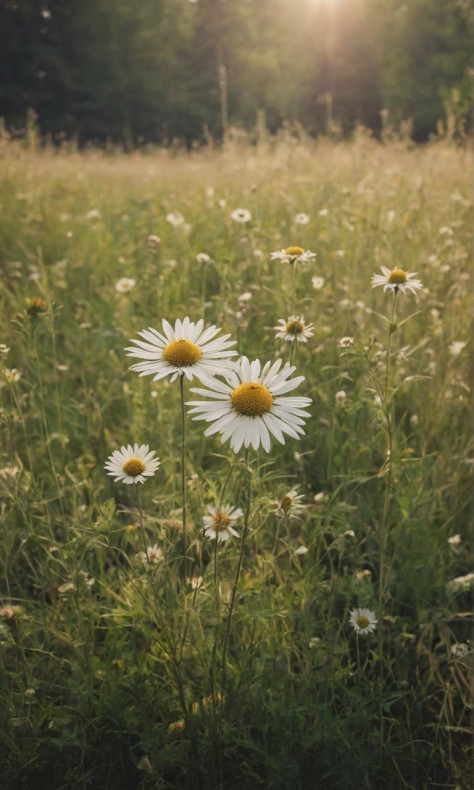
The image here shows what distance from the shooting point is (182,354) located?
103 cm

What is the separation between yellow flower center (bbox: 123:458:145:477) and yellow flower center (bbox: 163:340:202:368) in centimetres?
22

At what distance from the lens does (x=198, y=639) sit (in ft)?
4.12

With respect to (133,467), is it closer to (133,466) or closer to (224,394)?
(133,466)

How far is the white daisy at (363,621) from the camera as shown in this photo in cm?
135

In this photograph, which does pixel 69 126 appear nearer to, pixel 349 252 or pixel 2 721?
pixel 349 252

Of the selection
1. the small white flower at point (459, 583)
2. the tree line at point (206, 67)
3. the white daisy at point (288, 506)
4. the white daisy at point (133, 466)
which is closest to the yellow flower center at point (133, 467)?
the white daisy at point (133, 466)

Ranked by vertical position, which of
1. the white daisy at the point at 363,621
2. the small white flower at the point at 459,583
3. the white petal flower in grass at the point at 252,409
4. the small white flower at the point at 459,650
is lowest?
the small white flower at the point at 459,650

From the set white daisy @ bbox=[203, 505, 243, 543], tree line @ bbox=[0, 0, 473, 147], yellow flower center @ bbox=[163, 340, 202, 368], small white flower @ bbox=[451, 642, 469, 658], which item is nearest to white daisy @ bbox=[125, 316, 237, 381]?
yellow flower center @ bbox=[163, 340, 202, 368]

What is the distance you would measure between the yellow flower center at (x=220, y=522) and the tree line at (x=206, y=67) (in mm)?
22396

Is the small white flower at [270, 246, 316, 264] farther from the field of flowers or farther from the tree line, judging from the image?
the tree line

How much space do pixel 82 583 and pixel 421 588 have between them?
34.7 inches

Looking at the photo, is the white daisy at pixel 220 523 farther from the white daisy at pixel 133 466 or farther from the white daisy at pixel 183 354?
the white daisy at pixel 183 354

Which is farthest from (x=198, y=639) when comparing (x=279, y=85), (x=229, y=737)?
(x=279, y=85)

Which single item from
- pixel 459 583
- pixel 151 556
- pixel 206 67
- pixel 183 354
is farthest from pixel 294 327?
pixel 206 67
